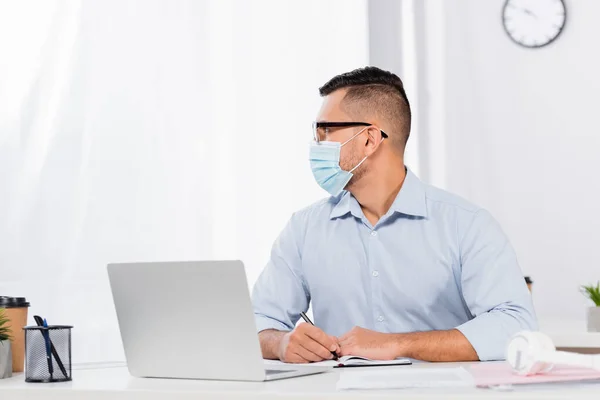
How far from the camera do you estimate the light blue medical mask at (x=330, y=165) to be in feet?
7.22

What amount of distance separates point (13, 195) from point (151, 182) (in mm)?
489

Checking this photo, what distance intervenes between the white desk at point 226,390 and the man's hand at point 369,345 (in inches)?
7.8

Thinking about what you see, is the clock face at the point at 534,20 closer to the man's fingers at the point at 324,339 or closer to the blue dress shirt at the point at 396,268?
the blue dress shirt at the point at 396,268

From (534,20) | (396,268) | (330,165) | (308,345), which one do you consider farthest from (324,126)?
(534,20)

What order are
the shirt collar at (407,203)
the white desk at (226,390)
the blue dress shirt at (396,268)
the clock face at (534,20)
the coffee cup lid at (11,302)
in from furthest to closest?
the clock face at (534,20), the shirt collar at (407,203), the blue dress shirt at (396,268), the coffee cup lid at (11,302), the white desk at (226,390)

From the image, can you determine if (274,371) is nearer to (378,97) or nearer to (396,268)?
(396,268)

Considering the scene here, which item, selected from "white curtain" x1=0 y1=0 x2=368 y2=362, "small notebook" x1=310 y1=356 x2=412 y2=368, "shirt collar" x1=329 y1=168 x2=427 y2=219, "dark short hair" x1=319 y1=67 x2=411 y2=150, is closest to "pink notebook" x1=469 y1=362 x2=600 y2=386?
"small notebook" x1=310 y1=356 x2=412 y2=368

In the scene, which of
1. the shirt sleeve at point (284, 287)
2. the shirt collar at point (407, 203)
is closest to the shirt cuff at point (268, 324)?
the shirt sleeve at point (284, 287)

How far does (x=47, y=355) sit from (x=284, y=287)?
826 mm

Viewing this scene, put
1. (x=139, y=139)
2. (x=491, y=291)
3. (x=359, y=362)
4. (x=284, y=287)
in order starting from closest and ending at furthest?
(x=359, y=362) → (x=491, y=291) → (x=284, y=287) → (x=139, y=139)

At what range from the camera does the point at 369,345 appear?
66.9 inches

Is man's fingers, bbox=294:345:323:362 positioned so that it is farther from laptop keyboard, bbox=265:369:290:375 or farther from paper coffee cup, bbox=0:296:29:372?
paper coffee cup, bbox=0:296:29:372

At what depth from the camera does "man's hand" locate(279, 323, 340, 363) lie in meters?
1.71

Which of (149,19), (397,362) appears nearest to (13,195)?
(149,19)
